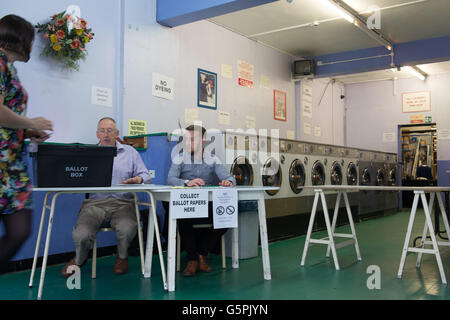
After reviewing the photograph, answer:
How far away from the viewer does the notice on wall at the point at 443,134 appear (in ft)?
28.8

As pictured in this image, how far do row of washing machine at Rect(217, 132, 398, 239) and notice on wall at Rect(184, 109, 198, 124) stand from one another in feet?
4.17

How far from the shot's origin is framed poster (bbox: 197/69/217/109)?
5648mm

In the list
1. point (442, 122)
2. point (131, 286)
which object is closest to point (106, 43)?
point (131, 286)

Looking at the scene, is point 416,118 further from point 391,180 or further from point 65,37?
point 65,37

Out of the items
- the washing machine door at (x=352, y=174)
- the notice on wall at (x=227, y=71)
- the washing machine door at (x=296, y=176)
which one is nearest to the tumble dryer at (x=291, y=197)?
the washing machine door at (x=296, y=176)

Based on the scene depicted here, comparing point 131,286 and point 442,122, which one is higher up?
point 442,122

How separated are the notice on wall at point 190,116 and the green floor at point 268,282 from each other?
2.09m

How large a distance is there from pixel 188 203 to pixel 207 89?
3.36 m

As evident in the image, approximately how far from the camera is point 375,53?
7.12m

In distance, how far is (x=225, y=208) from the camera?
111 inches

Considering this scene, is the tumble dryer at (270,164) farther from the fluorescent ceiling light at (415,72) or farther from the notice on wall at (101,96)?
the fluorescent ceiling light at (415,72)
